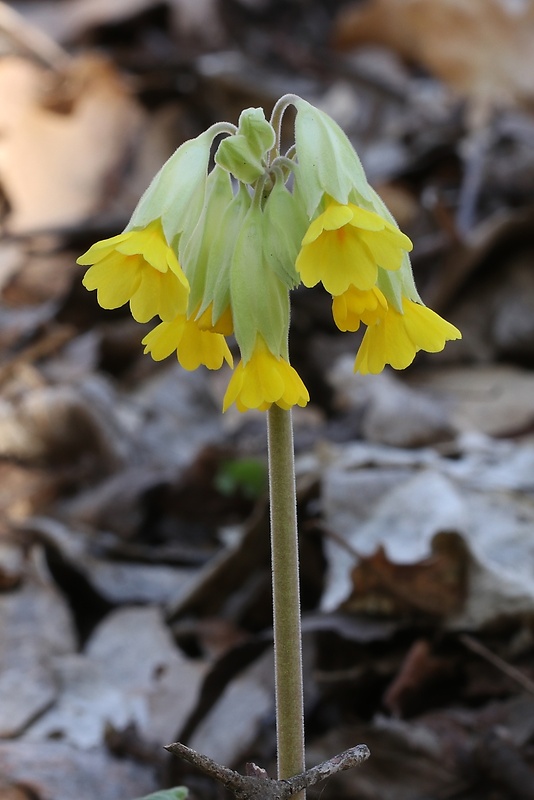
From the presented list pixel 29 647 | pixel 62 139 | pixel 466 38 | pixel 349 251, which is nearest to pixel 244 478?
pixel 29 647

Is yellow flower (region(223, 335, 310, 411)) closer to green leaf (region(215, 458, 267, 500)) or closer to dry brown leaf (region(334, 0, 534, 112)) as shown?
green leaf (region(215, 458, 267, 500))

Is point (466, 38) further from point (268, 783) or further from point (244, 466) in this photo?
point (268, 783)

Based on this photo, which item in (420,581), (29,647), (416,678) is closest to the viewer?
(416,678)

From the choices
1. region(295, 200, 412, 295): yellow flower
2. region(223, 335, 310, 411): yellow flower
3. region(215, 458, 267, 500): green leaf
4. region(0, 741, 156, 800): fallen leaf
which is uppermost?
region(295, 200, 412, 295): yellow flower

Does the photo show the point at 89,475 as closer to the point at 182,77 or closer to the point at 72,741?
the point at 72,741

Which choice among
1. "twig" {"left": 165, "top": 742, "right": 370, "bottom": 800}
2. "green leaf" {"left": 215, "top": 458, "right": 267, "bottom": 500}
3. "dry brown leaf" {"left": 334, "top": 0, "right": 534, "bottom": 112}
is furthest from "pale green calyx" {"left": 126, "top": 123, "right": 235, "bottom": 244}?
"dry brown leaf" {"left": 334, "top": 0, "right": 534, "bottom": 112}

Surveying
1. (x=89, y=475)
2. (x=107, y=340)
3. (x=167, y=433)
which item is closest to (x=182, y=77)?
(x=107, y=340)
